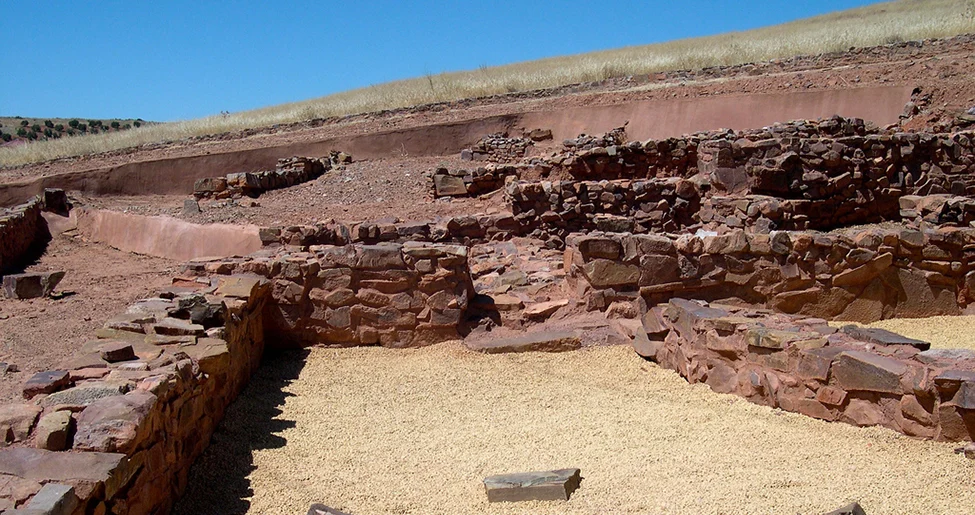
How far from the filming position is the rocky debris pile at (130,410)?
9.75ft

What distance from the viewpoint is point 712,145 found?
10.7 metres

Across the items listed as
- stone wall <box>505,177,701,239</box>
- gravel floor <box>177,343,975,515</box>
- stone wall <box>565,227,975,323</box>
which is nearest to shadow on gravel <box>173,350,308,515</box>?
gravel floor <box>177,343,975,515</box>

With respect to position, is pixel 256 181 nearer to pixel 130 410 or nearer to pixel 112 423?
pixel 130 410

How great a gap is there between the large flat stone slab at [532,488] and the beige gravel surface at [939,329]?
3715mm

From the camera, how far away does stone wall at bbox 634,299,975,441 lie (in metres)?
4.20

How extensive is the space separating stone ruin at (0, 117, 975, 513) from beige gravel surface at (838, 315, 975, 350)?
0.46 feet

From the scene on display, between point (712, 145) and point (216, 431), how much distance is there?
8115 millimetres

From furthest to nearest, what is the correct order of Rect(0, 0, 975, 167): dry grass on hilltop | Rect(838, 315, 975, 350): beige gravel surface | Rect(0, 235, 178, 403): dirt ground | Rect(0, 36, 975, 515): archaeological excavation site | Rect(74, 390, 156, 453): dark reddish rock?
Rect(0, 0, 975, 167): dry grass on hilltop → Rect(838, 315, 975, 350): beige gravel surface → Rect(0, 235, 178, 403): dirt ground → Rect(0, 36, 975, 515): archaeological excavation site → Rect(74, 390, 156, 453): dark reddish rock

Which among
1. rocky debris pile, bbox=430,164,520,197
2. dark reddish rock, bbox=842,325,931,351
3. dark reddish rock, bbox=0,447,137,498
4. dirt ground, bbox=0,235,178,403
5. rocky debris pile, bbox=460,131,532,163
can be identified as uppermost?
rocky debris pile, bbox=460,131,532,163

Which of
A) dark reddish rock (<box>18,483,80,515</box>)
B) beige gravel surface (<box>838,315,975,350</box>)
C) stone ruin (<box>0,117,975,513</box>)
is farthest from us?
beige gravel surface (<box>838,315,975,350</box>)

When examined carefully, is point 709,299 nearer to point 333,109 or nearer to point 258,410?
point 258,410

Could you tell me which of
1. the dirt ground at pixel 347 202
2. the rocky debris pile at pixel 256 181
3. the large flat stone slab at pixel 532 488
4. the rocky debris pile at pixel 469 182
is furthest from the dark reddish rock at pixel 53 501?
the rocky debris pile at pixel 256 181

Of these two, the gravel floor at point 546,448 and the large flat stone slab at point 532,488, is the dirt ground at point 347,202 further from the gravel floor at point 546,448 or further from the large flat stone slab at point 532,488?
the large flat stone slab at point 532,488

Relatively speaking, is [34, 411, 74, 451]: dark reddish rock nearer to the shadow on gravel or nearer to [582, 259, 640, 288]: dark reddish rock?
the shadow on gravel
